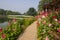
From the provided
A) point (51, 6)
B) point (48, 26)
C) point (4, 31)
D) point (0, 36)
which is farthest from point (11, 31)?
point (51, 6)

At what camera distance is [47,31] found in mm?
6430

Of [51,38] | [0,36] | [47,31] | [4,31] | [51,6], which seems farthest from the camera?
[51,6]

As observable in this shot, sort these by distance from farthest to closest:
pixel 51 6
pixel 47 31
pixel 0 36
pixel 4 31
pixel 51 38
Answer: pixel 51 6 < pixel 4 31 < pixel 0 36 < pixel 47 31 < pixel 51 38

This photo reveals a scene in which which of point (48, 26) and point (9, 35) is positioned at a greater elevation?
point (48, 26)

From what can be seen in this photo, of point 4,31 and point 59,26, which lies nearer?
point 59,26

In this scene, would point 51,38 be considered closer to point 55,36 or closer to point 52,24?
point 55,36

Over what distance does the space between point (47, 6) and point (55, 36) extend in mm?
18922

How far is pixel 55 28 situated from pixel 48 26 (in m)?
0.31

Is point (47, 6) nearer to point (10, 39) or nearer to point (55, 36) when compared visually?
point (10, 39)

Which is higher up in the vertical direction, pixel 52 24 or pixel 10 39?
pixel 52 24

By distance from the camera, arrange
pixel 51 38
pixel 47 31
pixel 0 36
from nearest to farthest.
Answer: pixel 51 38 < pixel 47 31 < pixel 0 36

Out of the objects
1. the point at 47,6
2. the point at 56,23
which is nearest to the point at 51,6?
the point at 47,6

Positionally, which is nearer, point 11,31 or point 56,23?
point 56,23

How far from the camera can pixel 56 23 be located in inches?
265
